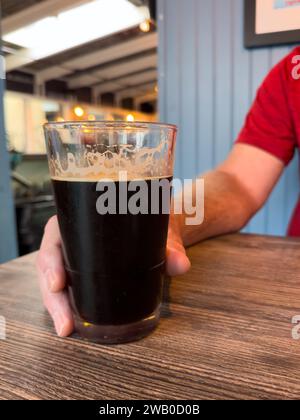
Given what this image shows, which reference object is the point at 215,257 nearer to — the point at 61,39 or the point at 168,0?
the point at 168,0

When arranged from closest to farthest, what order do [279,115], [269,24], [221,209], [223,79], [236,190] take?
[221,209]
[236,190]
[279,115]
[269,24]
[223,79]

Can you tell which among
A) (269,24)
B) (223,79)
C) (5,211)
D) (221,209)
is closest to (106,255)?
(221,209)

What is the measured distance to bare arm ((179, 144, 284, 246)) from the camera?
90cm

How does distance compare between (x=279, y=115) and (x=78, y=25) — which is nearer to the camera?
(x=279, y=115)

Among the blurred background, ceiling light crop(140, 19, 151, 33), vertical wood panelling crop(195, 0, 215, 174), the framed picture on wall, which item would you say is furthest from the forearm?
ceiling light crop(140, 19, 151, 33)

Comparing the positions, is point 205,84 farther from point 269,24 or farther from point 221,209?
point 221,209

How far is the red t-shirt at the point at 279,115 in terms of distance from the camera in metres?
1.23

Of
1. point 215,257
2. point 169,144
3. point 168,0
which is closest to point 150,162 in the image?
point 169,144

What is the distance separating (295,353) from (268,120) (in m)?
1.04

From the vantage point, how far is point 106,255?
1.27 ft

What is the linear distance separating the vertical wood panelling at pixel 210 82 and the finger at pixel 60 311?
1540 mm

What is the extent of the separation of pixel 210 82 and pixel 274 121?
73 cm

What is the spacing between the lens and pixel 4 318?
478 mm
